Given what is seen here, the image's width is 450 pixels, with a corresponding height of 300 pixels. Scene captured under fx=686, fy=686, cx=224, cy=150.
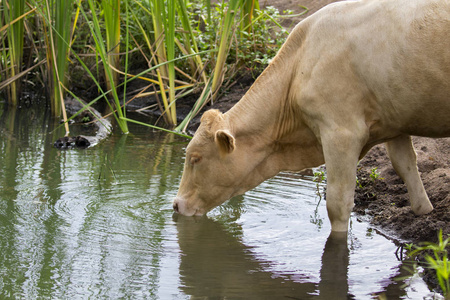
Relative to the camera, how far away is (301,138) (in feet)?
18.4

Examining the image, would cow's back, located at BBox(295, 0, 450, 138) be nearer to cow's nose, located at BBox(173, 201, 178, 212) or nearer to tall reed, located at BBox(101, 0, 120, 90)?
cow's nose, located at BBox(173, 201, 178, 212)

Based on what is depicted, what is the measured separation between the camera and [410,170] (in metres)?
5.73

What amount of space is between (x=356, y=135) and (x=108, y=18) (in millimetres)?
6149

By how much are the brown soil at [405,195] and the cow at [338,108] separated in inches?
7.2

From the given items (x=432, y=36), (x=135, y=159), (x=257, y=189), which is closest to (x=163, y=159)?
(x=135, y=159)

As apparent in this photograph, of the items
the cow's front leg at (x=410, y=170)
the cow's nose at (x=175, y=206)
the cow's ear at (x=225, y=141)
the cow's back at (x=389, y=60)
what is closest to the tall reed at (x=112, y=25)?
the cow's nose at (x=175, y=206)

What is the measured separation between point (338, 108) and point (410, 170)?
116 centimetres

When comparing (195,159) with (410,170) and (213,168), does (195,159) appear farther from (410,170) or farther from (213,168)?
(410,170)

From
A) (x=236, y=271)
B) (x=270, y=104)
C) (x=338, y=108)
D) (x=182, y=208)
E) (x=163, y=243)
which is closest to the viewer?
(x=236, y=271)

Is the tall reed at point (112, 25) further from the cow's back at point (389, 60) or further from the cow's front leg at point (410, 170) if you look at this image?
the cow's back at point (389, 60)

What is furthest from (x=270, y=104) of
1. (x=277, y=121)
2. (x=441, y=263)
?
(x=441, y=263)

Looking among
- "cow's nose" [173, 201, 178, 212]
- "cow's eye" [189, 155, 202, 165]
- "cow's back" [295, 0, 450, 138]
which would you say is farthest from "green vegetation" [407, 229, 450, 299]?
"cow's nose" [173, 201, 178, 212]

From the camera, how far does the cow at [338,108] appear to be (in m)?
4.76

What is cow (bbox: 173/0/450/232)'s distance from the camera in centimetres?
476
